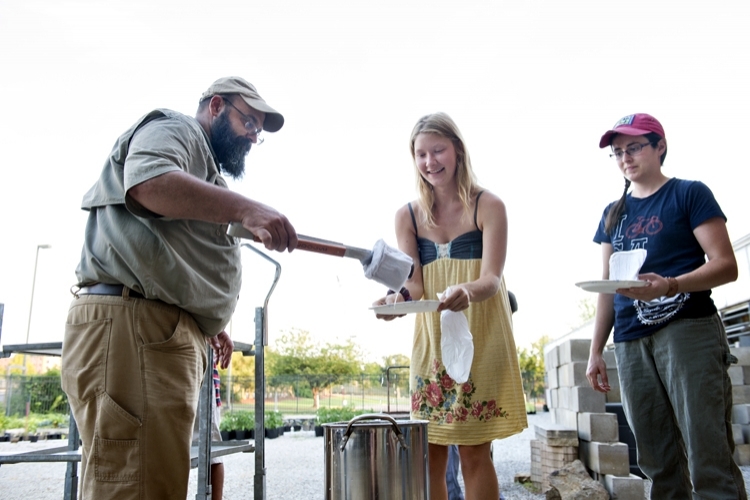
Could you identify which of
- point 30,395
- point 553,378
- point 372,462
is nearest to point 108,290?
point 372,462

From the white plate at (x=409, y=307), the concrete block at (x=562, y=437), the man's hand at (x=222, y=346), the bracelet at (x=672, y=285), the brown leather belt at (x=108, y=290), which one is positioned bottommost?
the concrete block at (x=562, y=437)

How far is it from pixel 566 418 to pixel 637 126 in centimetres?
369

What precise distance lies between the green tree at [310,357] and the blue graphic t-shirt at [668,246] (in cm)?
2798

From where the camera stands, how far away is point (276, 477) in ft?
22.1

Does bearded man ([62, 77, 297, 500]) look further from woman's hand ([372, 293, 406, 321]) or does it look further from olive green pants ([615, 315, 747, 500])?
olive green pants ([615, 315, 747, 500])

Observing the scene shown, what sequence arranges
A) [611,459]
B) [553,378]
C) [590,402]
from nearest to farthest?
[611,459], [590,402], [553,378]

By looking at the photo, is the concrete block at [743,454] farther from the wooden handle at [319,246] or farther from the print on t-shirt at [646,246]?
the wooden handle at [319,246]

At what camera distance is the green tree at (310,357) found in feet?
101

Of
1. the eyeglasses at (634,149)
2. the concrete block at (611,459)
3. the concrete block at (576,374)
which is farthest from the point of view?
the concrete block at (576,374)

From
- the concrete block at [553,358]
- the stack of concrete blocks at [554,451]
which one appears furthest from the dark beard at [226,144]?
the concrete block at [553,358]

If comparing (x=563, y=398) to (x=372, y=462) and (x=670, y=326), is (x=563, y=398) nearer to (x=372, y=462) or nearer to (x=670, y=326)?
(x=670, y=326)

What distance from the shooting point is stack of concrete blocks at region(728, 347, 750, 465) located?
6211 mm

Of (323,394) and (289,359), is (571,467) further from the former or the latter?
(289,359)

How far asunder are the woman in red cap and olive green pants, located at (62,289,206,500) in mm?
1730
